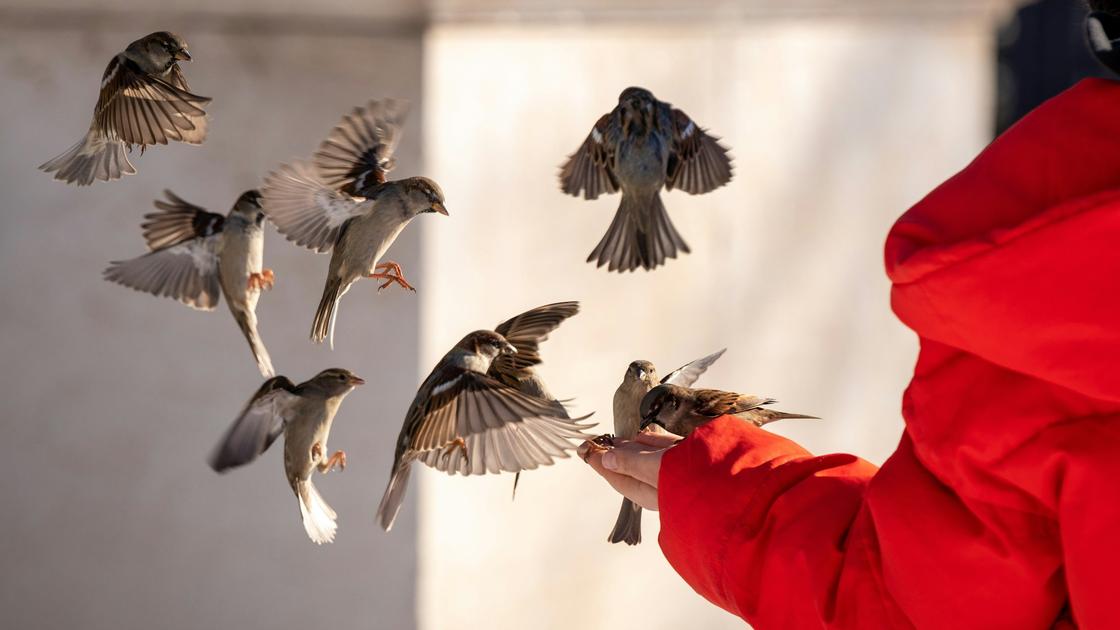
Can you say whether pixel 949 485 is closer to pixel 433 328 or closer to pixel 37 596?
pixel 433 328

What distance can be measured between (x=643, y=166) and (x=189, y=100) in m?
0.34

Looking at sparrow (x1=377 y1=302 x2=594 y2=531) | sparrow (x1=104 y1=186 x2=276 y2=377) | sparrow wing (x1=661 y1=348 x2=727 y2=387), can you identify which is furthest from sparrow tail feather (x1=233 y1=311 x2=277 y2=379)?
sparrow wing (x1=661 y1=348 x2=727 y2=387)

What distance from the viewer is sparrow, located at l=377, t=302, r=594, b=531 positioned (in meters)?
0.78

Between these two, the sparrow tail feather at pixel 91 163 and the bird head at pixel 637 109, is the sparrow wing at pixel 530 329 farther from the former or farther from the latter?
the sparrow tail feather at pixel 91 163

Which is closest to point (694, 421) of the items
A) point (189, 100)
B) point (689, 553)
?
point (689, 553)

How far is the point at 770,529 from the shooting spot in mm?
807

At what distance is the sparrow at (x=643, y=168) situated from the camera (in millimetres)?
880

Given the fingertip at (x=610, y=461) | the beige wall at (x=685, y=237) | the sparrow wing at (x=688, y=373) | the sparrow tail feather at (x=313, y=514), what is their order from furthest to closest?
the beige wall at (x=685, y=237) → the sparrow wing at (x=688, y=373) → the fingertip at (x=610, y=461) → the sparrow tail feather at (x=313, y=514)

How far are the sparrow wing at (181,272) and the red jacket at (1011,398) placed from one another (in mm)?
515

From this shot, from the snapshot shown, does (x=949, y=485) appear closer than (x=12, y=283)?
Yes

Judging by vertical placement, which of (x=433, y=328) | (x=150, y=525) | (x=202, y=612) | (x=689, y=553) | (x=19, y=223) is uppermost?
(x=19, y=223)

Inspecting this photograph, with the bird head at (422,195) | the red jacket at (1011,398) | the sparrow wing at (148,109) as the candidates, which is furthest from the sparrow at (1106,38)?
the sparrow wing at (148,109)

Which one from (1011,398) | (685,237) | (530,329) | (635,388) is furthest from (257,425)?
(685,237)

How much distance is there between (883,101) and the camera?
1.96 m
